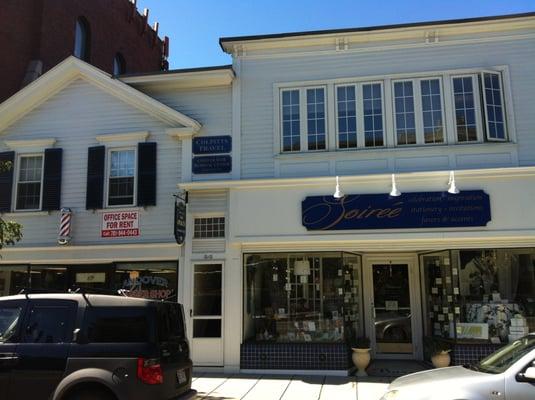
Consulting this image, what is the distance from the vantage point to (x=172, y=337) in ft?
24.0

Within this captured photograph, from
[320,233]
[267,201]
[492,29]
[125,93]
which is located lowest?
[320,233]

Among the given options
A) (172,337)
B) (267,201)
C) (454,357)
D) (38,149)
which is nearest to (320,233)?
(267,201)

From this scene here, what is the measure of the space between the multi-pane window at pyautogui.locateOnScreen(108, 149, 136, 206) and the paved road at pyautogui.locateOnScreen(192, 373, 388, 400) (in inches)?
185

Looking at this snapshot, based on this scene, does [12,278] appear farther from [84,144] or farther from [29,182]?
[84,144]

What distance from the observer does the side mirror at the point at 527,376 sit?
5659 mm

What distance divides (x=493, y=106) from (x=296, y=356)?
23.8 feet

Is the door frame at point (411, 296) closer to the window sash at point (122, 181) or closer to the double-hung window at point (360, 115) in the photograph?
the double-hung window at point (360, 115)

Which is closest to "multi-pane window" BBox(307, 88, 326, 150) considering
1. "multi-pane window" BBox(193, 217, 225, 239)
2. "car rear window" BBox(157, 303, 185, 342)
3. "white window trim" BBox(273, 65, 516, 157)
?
"white window trim" BBox(273, 65, 516, 157)

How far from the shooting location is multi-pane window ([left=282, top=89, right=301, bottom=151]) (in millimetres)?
12875

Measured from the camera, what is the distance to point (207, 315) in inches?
488

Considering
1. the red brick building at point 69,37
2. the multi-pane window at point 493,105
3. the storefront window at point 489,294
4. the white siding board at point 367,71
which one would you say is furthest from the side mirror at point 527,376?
the red brick building at point 69,37

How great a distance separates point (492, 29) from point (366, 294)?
6.99 m

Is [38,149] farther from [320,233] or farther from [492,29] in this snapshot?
[492,29]

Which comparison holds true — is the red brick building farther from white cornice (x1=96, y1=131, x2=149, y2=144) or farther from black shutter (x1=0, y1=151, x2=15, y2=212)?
white cornice (x1=96, y1=131, x2=149, y2=144)
